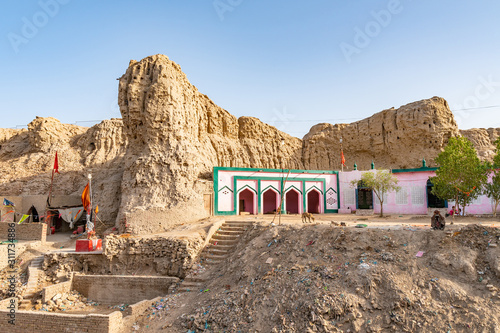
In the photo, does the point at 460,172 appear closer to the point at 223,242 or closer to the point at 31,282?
the point at 223,242

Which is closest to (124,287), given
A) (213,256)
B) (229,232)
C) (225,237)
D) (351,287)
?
(213,256)

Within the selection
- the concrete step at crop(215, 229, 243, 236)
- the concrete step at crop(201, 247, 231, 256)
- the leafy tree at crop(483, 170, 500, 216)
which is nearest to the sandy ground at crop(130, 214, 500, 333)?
the concrete step at crop(201, 247, 231, 256)

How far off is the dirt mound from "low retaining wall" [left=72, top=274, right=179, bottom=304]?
149cm

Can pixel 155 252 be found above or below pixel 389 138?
below

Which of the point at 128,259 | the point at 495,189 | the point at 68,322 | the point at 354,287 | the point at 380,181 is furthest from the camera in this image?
the point at 380,181

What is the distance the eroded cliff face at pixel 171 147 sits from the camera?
18.2 metres

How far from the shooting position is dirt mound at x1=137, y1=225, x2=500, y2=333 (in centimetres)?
805

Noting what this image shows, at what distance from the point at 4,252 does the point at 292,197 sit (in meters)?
18.6

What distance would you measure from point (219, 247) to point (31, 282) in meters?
8.42

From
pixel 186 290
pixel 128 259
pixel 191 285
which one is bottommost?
pixel 186 290

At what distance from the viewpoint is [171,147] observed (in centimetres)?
1902

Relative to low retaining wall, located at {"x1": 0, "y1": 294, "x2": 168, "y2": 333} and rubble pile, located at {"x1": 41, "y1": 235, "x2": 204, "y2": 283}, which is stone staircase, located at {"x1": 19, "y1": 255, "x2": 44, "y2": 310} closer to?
rubble pile, located at {"x1": 41, "y1": 235, "x2": 204, "y2": 283}

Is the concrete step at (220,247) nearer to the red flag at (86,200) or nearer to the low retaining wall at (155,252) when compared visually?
the low retaining wall at (155,252)

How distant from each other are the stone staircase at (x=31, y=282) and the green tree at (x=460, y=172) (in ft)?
69.7
